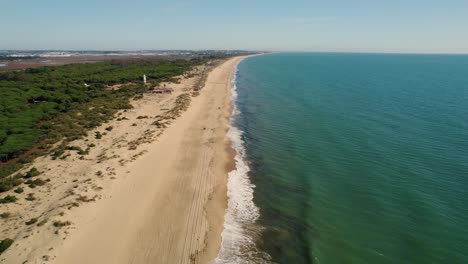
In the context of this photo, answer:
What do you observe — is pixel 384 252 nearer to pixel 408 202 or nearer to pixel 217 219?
pixel 408 202

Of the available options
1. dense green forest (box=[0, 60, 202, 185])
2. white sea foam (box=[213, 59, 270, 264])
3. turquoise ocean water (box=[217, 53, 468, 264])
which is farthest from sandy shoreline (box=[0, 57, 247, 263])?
dense green forest (box=[0, 60, 202, 185])

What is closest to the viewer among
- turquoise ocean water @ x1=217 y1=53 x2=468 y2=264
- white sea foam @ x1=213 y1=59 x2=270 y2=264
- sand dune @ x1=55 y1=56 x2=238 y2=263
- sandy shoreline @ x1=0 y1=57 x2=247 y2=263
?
sandy shoreline @ x1=0 y1=57 x2=247 y2=263

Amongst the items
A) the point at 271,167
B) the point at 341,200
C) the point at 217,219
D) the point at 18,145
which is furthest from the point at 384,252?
the point at 18,145

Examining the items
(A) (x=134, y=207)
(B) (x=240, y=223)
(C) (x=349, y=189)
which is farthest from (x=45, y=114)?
(C) (x=349, y=189)

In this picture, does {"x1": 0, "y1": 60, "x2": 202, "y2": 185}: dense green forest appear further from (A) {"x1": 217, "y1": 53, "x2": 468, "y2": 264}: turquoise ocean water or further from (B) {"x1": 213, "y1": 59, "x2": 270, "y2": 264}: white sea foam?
(A) {"x1": 217, "y1": 53, "x2": 468, "y2": 264}: turquoise ocean water

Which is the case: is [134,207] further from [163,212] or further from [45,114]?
[45,114]

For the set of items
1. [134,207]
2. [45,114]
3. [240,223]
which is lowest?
[240,223]

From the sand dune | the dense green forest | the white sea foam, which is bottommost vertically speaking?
the white sea foam
